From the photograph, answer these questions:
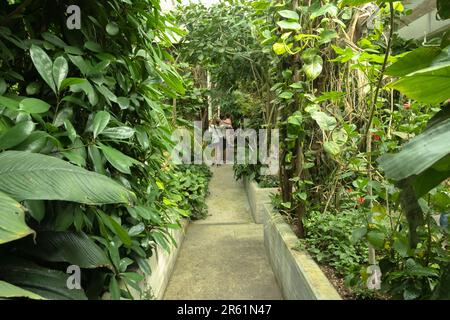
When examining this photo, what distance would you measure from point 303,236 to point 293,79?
115 centimetres

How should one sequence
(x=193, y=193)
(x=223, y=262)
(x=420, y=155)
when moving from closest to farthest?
(x=420, y=155) < (x=223, y=262) < (x=193, y=193)

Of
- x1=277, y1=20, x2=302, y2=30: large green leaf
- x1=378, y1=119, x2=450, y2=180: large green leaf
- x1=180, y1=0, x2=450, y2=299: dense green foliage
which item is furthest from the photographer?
x1=277, y1=20, x2=302, y2=30: large green leaf

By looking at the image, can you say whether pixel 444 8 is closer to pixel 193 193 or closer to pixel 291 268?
pixel 291 268

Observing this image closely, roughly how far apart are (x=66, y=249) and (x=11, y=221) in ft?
1.02

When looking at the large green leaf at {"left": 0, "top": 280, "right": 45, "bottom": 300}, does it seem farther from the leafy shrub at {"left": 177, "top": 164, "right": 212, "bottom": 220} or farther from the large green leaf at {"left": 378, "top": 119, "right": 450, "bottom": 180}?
the leafy shrub at {"left": 177, "top": 164, "right": 212, "bottom": 220}

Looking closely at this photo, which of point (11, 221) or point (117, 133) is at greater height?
point (117, 133)

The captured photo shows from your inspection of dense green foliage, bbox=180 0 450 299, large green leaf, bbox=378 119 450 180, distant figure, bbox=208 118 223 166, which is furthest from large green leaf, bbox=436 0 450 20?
distant figure, bbox=208 118 223 166

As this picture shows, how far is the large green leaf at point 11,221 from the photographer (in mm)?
486

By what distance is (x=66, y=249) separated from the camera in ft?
2.57

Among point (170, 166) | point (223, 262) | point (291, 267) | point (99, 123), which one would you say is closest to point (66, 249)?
point (99, 123)

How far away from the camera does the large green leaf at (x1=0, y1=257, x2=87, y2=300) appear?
0.68 meters

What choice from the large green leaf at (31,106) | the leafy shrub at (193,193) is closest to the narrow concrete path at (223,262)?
the leafy shrub at (193,193)

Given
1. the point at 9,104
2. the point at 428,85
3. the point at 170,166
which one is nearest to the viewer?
the point at 428,85
